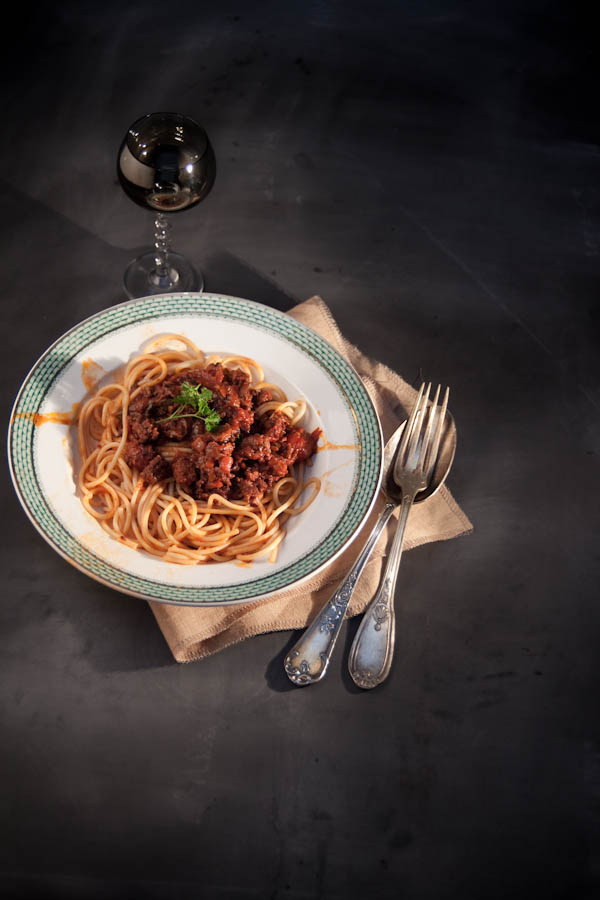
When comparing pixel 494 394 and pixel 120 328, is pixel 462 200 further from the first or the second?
pixel 120 328

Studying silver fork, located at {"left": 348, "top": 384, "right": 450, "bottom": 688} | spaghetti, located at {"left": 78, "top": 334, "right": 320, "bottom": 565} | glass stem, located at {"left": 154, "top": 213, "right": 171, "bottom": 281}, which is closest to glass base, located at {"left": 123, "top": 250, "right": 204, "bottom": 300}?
glass stem, located at {"left": 154, "top": 213, "right": 171, "bottom": 281}

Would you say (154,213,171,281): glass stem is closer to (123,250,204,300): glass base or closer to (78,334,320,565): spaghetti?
(123,250,204,300): glass base

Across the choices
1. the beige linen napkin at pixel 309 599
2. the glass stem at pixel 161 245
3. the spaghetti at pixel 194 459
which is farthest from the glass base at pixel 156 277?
the beige linen napkin at pixel 309 599

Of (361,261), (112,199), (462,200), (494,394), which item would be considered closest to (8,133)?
(112,199)

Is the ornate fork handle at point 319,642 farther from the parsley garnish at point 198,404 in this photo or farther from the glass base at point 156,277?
the glass base at point 156,277

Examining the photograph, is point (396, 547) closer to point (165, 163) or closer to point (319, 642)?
point (319, 642)

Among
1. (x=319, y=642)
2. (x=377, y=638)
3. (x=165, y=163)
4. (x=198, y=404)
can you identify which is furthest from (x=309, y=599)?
(x=165, y=163)
